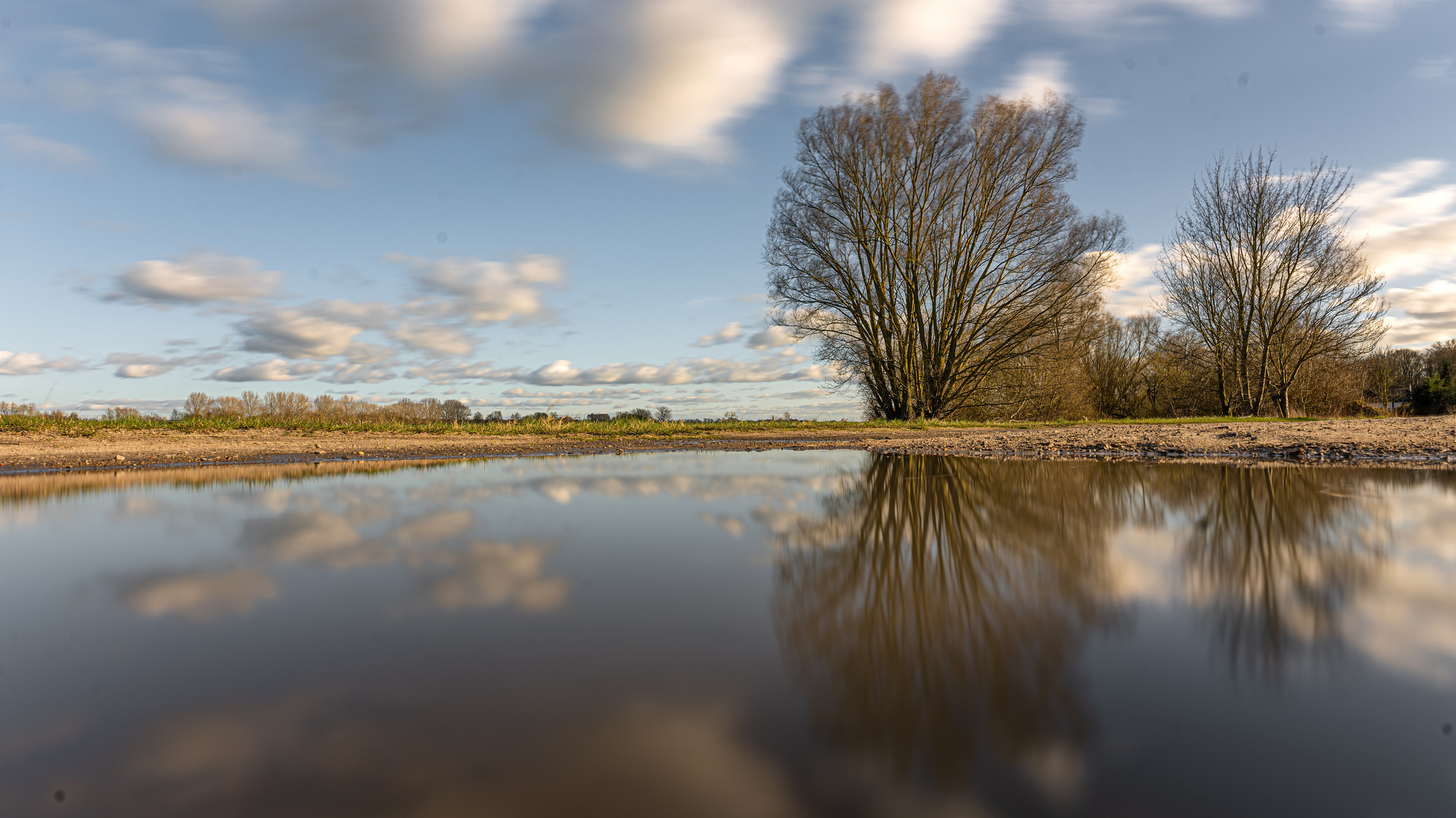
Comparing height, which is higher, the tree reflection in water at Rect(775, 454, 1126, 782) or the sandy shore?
the sandy shore

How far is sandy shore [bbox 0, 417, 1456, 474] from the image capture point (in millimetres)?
8430

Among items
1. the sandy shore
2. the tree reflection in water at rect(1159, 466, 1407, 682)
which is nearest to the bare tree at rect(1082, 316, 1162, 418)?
the sandy shore

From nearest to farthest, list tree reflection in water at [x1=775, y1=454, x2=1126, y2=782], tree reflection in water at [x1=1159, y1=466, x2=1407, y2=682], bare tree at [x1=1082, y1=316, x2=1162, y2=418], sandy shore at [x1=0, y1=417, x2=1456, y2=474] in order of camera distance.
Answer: tree reflection in water at [x1=775, y1=454, x2=1126, y2=782], tree reflection in water at [x1=1159, y1=466, x2=1407, y2=682], sandy shore at [x1=0, y1=417, x2=1456, y2=474], bare tree at [x1=1082, y1=316, x2=1162, y2=418]

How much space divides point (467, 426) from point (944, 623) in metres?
14.5

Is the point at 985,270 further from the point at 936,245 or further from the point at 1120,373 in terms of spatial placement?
the point at 1120,373

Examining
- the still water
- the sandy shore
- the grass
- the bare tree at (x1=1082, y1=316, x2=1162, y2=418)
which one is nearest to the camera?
the still water

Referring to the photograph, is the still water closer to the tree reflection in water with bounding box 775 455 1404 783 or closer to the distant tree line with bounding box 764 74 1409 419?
the tree reflection in water with bounding box 775 455 1404 783

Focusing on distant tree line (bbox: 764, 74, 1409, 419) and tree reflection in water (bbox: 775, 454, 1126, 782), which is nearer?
tree reflection in water (bbox: 775, 454, 1126, 782)

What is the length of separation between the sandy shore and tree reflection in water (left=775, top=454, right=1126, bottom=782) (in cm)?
621

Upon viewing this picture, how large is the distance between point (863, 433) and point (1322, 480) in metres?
10.00

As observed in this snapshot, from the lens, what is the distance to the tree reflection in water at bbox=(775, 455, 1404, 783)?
1.51 meters

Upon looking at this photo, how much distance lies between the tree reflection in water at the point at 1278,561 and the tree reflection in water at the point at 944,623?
15.1 inches

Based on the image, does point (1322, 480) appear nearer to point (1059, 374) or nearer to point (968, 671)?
point (968, 671)

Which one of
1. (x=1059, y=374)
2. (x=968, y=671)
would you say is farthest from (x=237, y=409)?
(x=1059, y=374)
